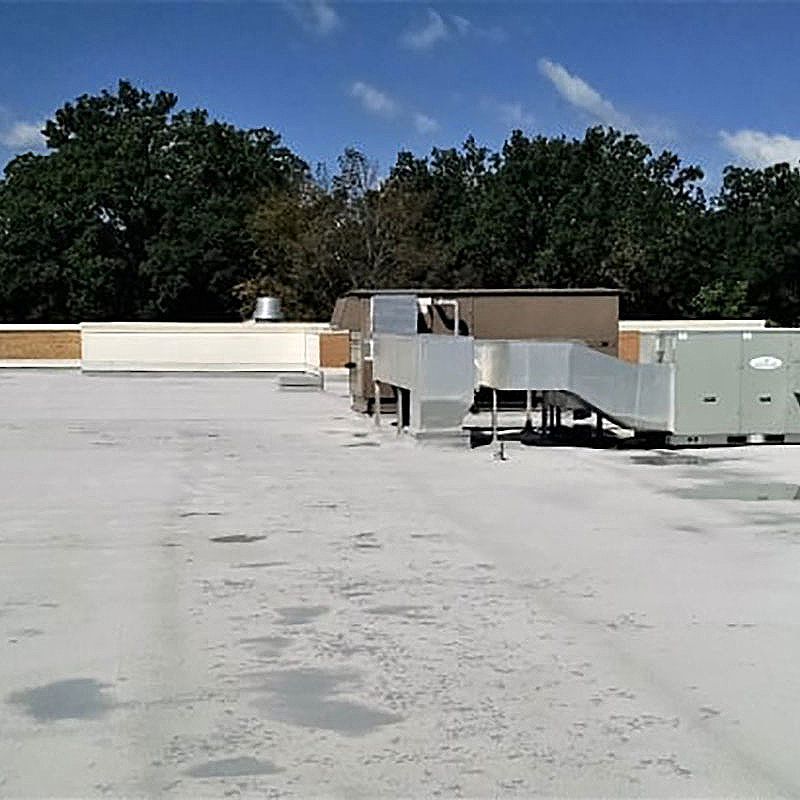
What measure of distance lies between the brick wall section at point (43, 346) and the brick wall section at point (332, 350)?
1101 cm

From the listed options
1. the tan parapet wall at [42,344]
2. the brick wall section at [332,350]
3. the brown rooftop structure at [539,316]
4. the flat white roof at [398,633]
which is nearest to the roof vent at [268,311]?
the tan parapet wall at [42,344]

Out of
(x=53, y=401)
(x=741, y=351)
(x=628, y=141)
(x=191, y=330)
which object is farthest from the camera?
(x=628, y=141)

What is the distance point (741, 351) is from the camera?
745 inches

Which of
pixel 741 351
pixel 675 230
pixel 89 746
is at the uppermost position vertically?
pixel 675 230

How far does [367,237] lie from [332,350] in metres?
16.9

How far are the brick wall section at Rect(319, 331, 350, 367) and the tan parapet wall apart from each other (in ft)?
36.1

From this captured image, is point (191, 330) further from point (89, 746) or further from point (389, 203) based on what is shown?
point (89, 746)

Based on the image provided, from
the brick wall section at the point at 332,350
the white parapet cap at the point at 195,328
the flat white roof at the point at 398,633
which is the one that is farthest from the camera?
the white parapet cap at the point at 195,328

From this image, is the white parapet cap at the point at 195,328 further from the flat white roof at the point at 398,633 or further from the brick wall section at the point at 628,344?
the flat white roof at the point at 398,633

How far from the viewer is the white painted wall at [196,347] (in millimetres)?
44250

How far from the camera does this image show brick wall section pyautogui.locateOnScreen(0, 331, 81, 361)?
46.5 meters

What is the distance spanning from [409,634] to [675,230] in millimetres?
52249

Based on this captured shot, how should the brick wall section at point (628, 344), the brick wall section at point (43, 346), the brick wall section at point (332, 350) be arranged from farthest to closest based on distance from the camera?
the brick wall section at point (43, 346) < the brick wall section at point (628, 344) < the brick wall section at point (332, 350)

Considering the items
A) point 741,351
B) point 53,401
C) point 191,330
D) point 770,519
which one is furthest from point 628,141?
point 770,519
